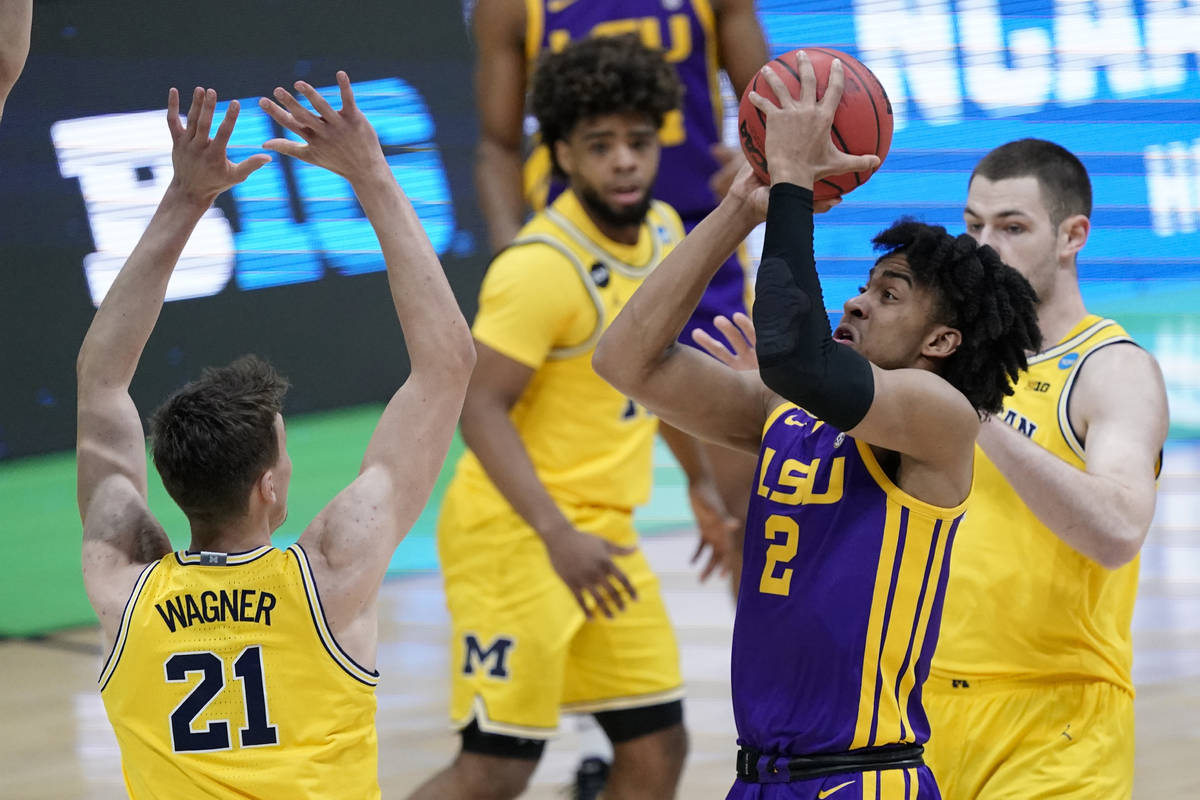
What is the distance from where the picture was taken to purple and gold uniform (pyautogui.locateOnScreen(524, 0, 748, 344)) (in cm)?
627

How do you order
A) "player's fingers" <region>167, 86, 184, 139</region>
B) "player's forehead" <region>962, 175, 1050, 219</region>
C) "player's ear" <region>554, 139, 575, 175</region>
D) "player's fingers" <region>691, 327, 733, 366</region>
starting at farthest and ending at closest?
"player's ear" <region>554, 139, 575, 175</region>, "player's forehead" <region>962, 175, 1050, 219</region>, "player's fingers" <region>691, 327, 733, 366</region>, "player's fingers" <region>167, 86, 184, 139</region>

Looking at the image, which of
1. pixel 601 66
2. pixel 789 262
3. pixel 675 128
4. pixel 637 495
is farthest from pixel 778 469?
pixel 675 128

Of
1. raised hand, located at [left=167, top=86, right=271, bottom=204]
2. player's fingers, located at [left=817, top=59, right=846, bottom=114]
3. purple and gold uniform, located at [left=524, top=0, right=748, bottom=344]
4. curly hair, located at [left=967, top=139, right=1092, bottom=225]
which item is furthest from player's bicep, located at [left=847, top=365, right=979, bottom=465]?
purple and gold uniform, located at [left=524, top=0, right=748, bottom=344]

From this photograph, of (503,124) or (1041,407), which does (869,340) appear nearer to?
(1041,407)

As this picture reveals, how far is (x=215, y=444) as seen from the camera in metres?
2.91

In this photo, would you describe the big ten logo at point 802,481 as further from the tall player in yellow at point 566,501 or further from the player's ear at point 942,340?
the tall player in yellow at point 566,501

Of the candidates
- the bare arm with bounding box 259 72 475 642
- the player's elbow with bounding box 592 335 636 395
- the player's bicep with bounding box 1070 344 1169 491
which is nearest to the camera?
the bare arm with bounding box 259 72 475 642

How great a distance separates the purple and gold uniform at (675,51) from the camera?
247 inches

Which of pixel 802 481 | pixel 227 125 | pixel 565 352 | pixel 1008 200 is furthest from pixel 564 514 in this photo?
pixel 227 125

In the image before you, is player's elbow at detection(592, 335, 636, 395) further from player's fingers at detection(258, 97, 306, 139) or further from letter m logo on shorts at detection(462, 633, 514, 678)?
letter m logo on shorts at detection(462, 633, 514, 678)

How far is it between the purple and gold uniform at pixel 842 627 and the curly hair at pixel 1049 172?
1155 millimetres

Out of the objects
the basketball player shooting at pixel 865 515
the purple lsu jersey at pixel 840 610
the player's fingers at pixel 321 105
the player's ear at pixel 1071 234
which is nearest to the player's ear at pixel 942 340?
the basketball player shooting at pixel 865 515

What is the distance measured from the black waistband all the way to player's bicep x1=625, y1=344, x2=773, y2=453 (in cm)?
70

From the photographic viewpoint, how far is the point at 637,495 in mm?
5316
